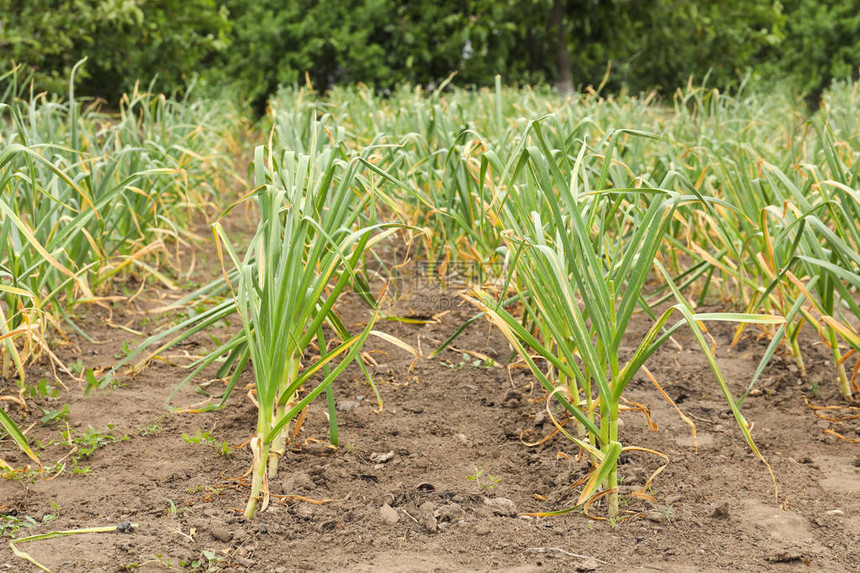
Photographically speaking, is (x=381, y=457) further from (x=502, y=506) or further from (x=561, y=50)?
(x=561, y=50)

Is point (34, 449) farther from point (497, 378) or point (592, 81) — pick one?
point (592, 81)

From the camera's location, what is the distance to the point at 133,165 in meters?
3.27

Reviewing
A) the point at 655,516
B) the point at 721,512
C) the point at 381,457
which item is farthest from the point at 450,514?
Result: the point at 721,512

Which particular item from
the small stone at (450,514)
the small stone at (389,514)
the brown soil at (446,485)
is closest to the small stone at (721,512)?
the brown soil at (446,485)

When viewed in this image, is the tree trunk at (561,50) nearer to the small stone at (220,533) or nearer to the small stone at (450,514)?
the small stone at (450,514)

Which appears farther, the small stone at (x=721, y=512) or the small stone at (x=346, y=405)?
the small stone at (x=346, y=405)

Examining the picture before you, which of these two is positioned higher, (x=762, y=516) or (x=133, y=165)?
(x=133, y=165)

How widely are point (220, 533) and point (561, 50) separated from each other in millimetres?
9052

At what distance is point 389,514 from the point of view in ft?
5.51

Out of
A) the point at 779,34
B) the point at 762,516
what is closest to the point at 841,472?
the point at 762,516

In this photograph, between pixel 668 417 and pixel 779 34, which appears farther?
pixel 779 34

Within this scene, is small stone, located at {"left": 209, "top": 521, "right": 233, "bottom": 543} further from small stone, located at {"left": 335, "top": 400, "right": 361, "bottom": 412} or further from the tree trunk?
the tree trunk

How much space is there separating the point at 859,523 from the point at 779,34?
10.6 metres

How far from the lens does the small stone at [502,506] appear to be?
5.57ft
